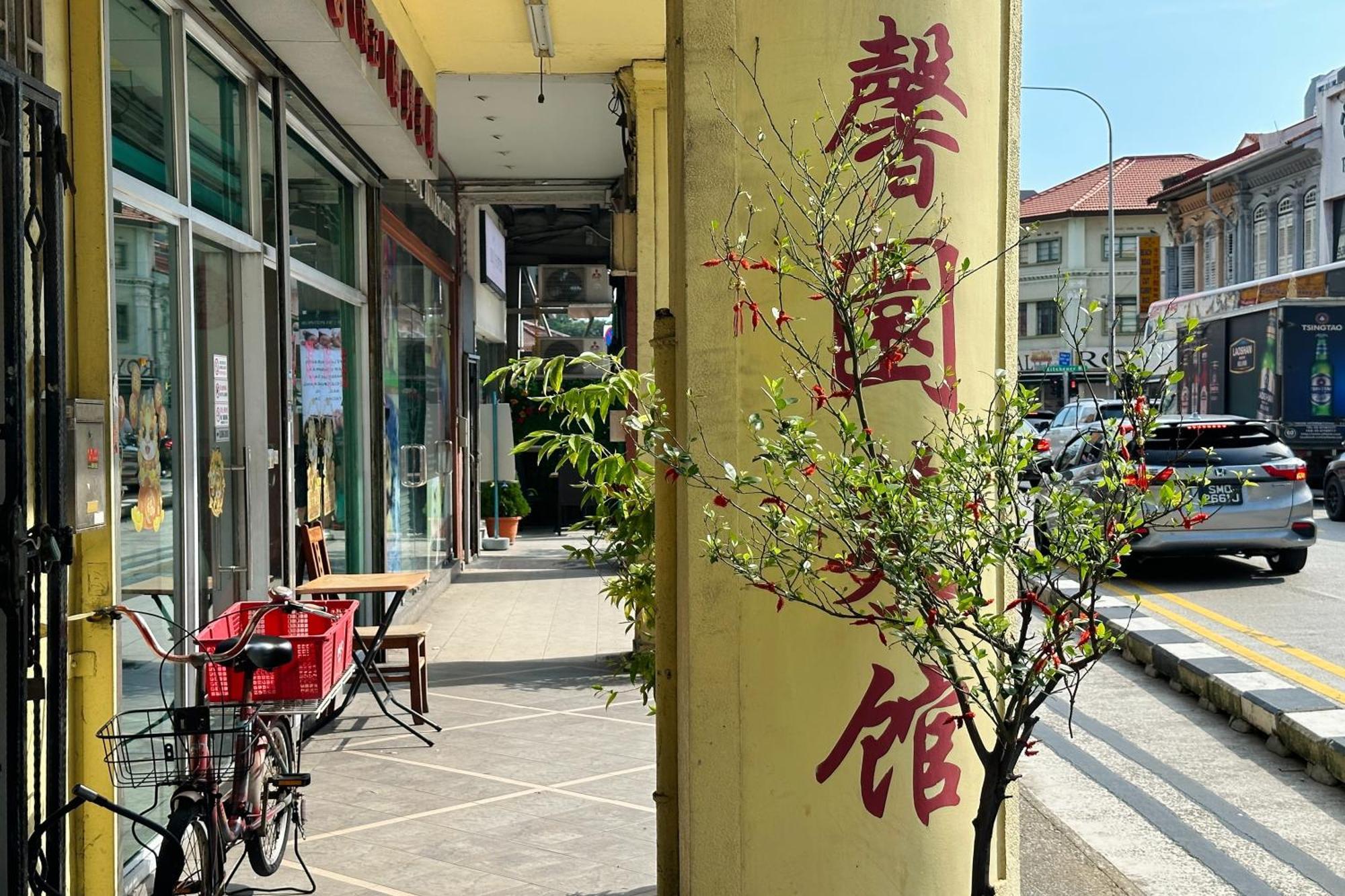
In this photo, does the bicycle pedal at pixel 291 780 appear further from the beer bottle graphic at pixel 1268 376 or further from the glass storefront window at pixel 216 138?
the beer bottle graphic at pixel 1268 376

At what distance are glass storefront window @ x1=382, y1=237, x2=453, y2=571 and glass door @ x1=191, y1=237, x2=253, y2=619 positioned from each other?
142 inches

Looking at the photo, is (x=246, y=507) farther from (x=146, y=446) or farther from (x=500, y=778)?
(x=500, y=778)

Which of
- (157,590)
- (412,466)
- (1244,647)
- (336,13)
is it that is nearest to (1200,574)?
(1244,647)

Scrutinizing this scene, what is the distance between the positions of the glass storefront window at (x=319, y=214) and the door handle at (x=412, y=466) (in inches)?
87.9

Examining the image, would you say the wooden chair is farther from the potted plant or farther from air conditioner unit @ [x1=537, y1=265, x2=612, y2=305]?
air conditioner unit @ [x1=537, y1=265, x2=612, y2=305]

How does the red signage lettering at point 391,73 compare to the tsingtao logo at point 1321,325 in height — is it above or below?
above

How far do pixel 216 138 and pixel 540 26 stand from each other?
132 inches

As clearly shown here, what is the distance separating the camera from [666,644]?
3.93 metres

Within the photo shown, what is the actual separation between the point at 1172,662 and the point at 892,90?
6.37 meters

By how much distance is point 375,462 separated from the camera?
33.7 ft

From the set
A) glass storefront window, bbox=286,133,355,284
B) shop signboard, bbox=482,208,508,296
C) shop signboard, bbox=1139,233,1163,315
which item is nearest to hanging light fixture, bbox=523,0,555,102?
glass storefront window, bbox=286,133,355,284

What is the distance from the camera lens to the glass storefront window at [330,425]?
815 centimetres

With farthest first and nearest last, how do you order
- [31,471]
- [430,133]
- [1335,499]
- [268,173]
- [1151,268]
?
[1151,268], [1335,499], [430,133], [268,173], [31,471]

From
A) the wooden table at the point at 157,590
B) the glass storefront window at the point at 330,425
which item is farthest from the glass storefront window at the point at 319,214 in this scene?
the wooden table at the point at 157,590
